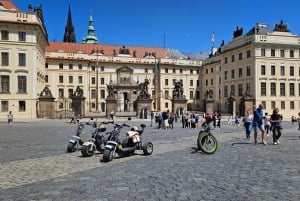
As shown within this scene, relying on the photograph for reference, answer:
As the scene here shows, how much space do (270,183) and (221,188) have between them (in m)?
1.20

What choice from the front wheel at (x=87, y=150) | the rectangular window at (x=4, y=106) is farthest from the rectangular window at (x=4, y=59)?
the front wheel at (x=87, y=150)

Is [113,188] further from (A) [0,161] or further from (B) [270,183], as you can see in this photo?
(A) [0,161]

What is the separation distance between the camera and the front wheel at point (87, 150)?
35.9ft

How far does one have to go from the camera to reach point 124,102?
70.7 meters

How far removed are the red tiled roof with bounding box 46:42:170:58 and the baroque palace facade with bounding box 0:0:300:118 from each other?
23cm

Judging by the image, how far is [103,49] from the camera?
258 ft

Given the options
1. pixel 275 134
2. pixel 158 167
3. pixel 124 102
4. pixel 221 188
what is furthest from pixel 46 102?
pixel 221 188

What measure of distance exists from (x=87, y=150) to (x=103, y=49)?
6972 cm

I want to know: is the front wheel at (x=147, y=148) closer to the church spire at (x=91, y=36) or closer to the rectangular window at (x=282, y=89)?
the rectangular window at (x=282, y=89)

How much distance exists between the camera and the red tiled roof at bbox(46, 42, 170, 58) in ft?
246

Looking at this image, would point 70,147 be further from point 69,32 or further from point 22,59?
point 69,32

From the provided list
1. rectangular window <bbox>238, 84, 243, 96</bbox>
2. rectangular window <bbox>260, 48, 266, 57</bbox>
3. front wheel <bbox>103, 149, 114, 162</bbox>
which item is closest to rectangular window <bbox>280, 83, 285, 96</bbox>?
rectangular window <bbox>260, 48, 266, 57</bbox>

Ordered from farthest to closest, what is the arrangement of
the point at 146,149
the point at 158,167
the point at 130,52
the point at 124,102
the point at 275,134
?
the point at 130,52 < the point at 124,102 < the point at 275,134 < the point at 146,149 < the point at 158,167

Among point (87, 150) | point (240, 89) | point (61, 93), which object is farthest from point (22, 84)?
point (87, 150)
